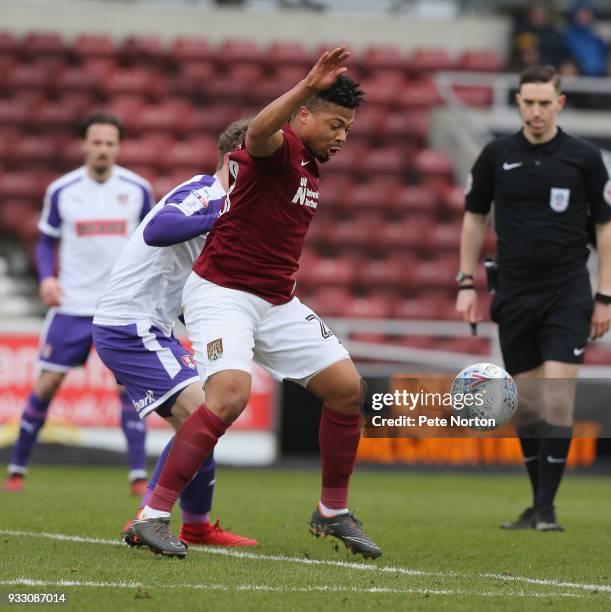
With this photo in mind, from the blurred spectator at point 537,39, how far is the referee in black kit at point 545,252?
34.6 ft

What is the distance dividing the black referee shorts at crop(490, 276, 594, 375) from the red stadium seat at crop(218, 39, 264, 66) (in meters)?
11.3

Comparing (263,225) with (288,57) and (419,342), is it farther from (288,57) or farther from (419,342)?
(288,57)

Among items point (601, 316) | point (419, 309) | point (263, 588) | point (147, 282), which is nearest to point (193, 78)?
point (419, 309)

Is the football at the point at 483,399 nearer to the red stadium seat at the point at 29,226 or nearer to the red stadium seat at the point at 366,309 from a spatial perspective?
the red stadium seat at the point at 366,309

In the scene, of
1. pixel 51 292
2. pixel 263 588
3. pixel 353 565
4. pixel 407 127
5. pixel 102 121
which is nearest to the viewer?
pixel 263 588

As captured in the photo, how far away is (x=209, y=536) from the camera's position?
583 centimetres

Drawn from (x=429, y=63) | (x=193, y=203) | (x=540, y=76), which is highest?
(x=429, y=63)

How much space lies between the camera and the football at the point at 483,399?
16.9 feet

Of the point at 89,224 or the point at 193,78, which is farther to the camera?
the point at 193,78

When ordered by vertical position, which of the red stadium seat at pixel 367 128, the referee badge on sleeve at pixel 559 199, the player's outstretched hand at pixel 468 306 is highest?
the red stadium seat at pixel 367 128

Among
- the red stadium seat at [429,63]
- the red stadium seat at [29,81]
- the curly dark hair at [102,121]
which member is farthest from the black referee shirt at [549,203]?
the red stadium seat at [429,63]

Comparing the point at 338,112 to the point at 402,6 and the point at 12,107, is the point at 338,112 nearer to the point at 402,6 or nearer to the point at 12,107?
the point at 12,107

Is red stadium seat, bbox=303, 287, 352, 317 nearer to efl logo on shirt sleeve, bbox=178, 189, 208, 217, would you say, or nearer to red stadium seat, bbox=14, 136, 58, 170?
red stadium seat, bbox=14, 136, 58, 170

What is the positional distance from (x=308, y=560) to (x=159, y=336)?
1229mm
